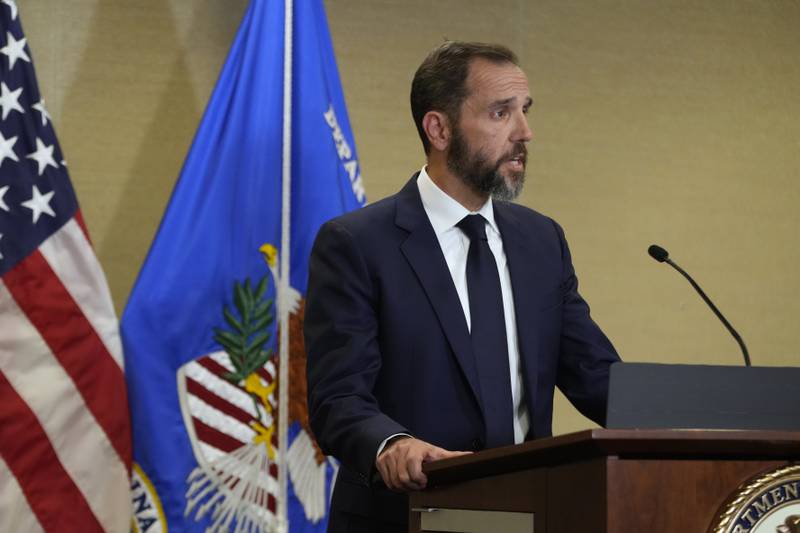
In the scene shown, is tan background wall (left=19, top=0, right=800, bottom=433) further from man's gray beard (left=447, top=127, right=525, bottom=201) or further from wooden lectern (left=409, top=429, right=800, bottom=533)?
wooden lectern (left=409, top=429, right=800, bottom=533)

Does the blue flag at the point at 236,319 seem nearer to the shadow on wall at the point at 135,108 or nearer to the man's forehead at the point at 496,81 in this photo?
the shadow on wall at the point at 135,108

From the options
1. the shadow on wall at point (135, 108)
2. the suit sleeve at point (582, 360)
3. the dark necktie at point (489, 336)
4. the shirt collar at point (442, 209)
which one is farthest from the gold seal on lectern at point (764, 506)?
the shadow on wall at point (135, 108)

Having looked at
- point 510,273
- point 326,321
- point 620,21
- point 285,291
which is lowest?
point 326,321

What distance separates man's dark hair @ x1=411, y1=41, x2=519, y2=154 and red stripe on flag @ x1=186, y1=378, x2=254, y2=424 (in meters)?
1.40

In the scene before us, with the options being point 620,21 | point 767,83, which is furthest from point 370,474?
point 767,83

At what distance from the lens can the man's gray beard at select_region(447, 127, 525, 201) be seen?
93.9 inches

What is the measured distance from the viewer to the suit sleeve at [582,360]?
2.38m

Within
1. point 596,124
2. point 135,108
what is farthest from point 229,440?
point 596,124

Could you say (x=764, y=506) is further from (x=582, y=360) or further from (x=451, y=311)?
(x=582, y=360)

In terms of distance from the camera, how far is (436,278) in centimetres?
223

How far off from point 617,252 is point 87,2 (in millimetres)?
2279

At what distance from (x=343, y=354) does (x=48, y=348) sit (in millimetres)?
1605

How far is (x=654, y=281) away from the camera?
4.61 metres

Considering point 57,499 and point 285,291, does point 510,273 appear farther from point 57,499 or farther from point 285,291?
point 57,499
